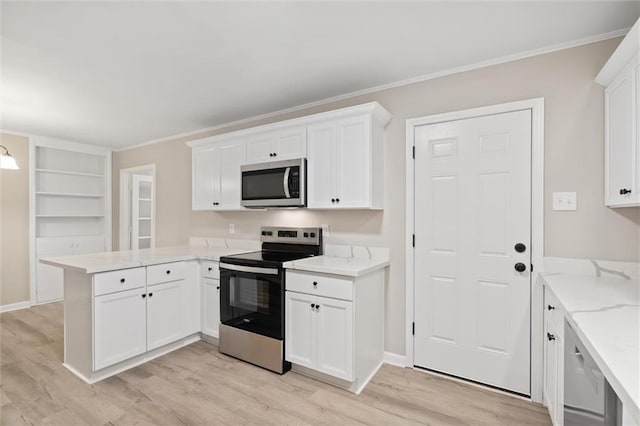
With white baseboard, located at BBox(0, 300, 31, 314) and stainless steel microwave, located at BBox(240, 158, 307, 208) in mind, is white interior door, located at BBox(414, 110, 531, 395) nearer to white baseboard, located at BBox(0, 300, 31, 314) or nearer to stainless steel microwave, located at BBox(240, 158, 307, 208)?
stainless steel microwave, located at BBox(240, 158, 307, 208)

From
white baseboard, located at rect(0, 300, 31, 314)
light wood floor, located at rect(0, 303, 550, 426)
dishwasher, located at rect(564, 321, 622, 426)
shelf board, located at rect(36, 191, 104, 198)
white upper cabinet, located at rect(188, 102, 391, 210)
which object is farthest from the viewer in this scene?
shelf board, located at rect(36, 191, 104, 198)

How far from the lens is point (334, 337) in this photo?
2.38 m

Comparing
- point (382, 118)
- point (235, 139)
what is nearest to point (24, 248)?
point (235, 139)

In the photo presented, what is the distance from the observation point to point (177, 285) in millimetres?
3096

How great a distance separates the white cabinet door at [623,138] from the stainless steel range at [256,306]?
7.12ft

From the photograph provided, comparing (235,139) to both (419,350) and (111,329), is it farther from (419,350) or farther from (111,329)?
(419,350)

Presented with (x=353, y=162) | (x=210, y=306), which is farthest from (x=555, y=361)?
(x=210, y=306)

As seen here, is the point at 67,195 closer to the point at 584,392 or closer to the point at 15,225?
the point at 15,225

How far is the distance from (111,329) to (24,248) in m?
3.15

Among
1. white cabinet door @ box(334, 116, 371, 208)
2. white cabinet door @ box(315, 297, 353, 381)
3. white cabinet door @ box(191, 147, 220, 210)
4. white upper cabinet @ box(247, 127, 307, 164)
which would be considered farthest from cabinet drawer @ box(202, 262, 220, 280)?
white cabinet door @ box(334, 116, 371, 208)

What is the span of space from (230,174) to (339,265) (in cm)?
174

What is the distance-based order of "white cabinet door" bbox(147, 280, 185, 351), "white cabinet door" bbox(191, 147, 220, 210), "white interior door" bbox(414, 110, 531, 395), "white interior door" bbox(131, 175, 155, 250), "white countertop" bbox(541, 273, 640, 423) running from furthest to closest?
"white interior door" bbox(131, 175, 155, 250) → "white cabinet door" bbox(191, 147, 220, 210) → "white cabinet door" bbox(147, 280, 185, 351) → "white interior door" bbox(414, 110, 531, 395) → "white countertop" bbox(541, 273, 640, 423)

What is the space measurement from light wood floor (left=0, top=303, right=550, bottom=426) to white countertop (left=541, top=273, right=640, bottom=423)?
93cm

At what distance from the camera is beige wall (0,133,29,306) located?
14.1 feet
